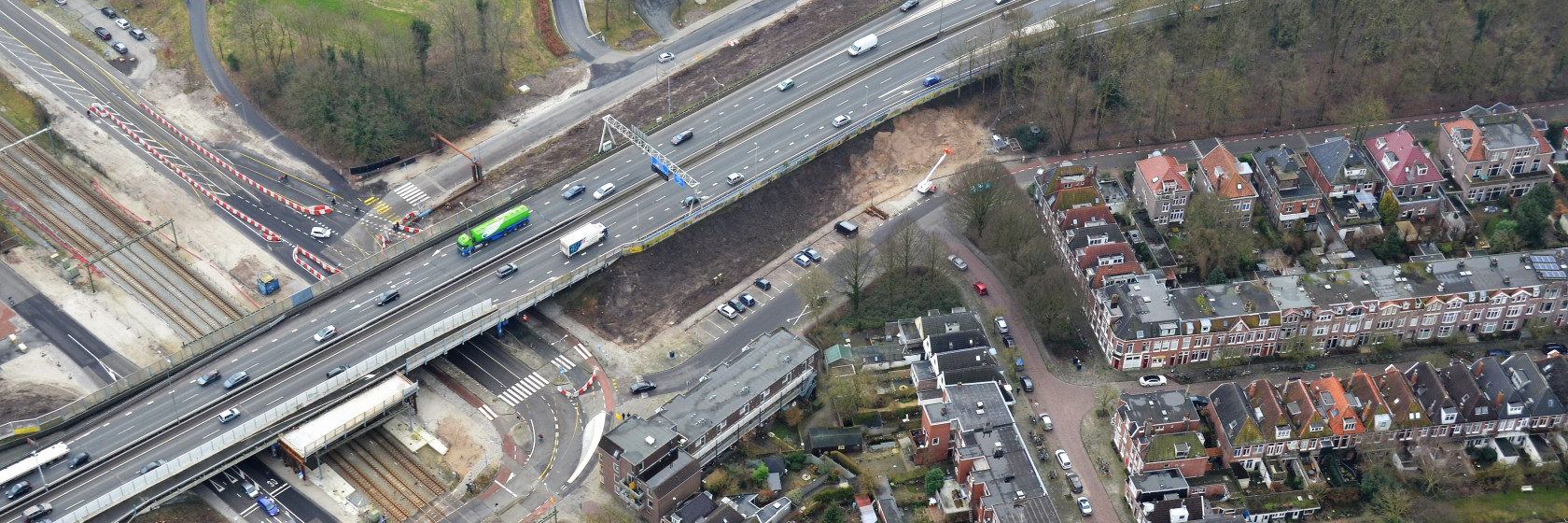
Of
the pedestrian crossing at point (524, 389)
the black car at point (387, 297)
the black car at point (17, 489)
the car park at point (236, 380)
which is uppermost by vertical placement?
the black car at point (387, 297)

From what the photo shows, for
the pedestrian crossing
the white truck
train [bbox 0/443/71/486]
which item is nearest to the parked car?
the pedestrian crossing

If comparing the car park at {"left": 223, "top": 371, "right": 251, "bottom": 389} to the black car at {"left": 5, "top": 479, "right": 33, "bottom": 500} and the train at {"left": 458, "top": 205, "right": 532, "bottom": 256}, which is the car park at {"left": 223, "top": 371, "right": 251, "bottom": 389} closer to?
the black car at {"left": 5, "top": 479, "right": 33, "bottom": 500}

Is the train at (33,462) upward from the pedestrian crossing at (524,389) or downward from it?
downward

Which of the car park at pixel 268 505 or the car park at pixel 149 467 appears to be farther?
the car park at pixel 268 505

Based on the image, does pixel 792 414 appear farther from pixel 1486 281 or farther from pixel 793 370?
pixel 1486 281

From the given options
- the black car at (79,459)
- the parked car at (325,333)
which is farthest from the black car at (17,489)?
the parked car at (325,333)

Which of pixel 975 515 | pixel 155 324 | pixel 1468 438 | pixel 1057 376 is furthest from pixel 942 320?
Answer: pixel 155 324

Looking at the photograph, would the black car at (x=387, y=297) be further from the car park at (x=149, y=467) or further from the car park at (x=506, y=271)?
the car park at (x=149, y=467)
